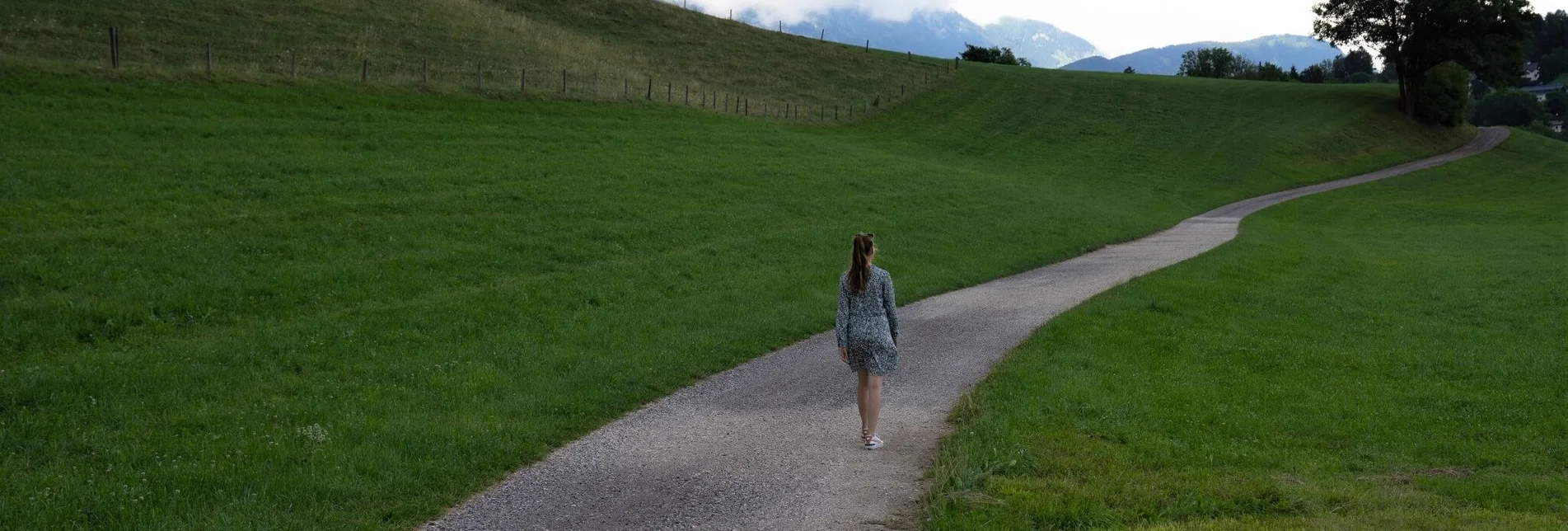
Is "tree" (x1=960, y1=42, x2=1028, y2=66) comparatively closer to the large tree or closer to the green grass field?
the large tree

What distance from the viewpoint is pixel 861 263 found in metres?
11.9

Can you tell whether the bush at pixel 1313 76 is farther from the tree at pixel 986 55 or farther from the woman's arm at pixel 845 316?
the woman's arm at pixel 845 316

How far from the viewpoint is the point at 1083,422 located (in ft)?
41.8

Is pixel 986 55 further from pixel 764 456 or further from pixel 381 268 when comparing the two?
pixel 764 456

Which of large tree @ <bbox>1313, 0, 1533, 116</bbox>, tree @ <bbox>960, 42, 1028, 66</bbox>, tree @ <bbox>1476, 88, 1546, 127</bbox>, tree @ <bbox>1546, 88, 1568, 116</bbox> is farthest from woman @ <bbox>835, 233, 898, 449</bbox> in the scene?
tree @ <bbox>1546, 88, 1568, 116</bbox>

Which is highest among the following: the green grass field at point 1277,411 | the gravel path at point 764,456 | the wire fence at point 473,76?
the wire fence at point 473,76

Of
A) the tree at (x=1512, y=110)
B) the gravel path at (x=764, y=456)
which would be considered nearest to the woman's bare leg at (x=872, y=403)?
the gravel path at (x=764, y=456)

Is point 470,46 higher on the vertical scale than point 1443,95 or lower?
lower

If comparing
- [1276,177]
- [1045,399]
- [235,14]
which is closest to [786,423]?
[1045,399]

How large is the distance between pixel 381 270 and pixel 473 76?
3125 centimetres

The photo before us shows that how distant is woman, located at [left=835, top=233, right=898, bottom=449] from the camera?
1185 centimetres

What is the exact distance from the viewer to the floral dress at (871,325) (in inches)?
471

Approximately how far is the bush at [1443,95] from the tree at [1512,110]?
59981mm

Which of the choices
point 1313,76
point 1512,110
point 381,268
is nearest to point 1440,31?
point 1313,76
